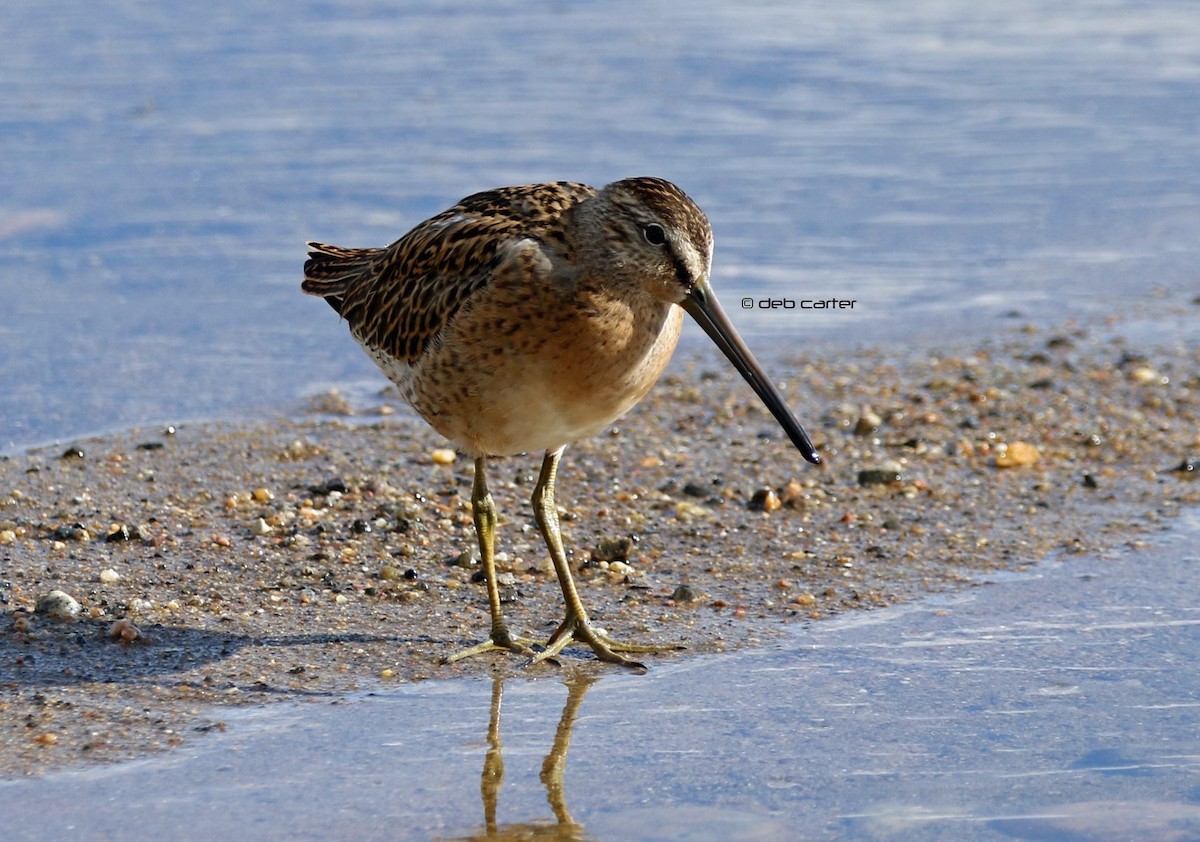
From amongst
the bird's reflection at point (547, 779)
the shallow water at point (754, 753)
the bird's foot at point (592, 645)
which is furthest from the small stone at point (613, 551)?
the bird's reflection at point (547, 779)

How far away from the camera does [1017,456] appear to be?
6.30 meters

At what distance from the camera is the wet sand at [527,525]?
14.9 feet

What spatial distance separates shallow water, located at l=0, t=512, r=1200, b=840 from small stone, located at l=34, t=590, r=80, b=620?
837 mm

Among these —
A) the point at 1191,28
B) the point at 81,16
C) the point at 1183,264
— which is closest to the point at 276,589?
the point at 1183,264

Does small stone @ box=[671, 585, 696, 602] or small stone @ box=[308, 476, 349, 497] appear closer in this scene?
small stone @ box=[671, 585, 696, 602]

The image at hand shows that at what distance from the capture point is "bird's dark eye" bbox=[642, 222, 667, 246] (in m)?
4.50

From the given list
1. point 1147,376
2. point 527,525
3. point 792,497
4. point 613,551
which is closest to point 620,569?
point 613,551

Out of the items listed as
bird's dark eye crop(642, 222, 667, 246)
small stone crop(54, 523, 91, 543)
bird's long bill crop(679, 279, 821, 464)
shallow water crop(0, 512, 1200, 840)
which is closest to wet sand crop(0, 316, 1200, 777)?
small stone crop(54, 523, 91, 543)

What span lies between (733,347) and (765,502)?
1316mm

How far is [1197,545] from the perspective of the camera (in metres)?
5.42

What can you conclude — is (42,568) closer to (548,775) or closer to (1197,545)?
(548,775)

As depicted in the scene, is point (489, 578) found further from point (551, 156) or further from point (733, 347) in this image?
point (551, 156)

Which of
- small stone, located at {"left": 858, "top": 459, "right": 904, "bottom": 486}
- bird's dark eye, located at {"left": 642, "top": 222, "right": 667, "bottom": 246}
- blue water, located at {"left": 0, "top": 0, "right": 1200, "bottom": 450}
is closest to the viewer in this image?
bird's dark eye, located at {"left": 642, "top": 222, "right": 667, "bottom": 246}

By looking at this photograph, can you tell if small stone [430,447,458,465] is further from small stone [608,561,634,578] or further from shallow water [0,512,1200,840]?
shallow water [0,512,1200,840]
